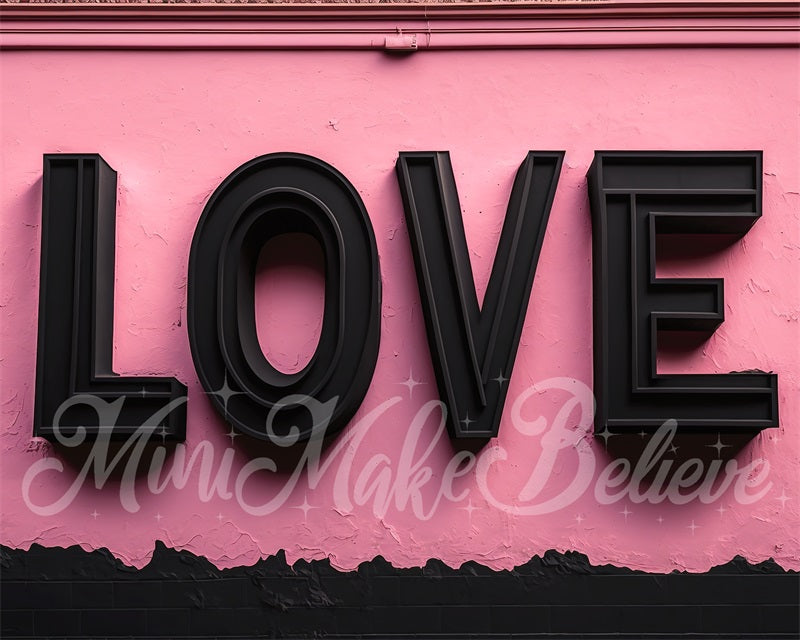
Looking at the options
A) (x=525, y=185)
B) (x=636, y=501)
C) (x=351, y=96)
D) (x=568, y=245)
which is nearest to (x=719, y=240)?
(x=568, y=245)

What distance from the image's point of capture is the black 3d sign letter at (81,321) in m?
2.81

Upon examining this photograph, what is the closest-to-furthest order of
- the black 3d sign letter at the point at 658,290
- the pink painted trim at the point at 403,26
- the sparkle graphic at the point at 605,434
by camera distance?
1. the black 3d sign letter at the point at 658,290
2. the sparkle graphic at the point at 605,434
3. the pink painted trim at the point at 403,26

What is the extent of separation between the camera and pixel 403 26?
10.3 ft

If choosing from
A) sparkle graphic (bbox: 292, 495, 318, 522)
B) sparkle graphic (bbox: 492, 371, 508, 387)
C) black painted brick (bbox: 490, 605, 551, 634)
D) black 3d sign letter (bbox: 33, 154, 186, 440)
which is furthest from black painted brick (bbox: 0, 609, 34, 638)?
sparkle graphic (bbox: 492, 371, 508, 387)

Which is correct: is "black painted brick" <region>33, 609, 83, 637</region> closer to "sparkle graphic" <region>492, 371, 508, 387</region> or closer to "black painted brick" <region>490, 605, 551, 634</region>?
"black painted brick" <region>490, 605, 551, 634</region>

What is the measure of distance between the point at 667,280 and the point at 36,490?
2.63 metres

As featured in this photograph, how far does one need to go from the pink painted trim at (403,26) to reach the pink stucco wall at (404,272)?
0.06 meters

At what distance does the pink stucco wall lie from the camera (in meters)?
2.92

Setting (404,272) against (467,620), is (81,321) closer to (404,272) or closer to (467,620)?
(404,272)

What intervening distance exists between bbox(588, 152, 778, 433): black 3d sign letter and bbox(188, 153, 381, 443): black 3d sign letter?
3.02 feet

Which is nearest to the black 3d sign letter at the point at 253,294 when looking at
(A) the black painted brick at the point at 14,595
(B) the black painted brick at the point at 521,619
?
(B) the black painted brick at the point at 521,619

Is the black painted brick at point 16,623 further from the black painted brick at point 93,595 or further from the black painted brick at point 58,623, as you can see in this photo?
the black painted brick at point 93,595

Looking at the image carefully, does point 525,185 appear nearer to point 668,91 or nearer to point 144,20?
point 668,91

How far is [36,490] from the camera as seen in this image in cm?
295
